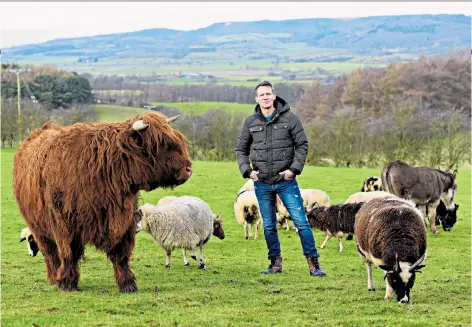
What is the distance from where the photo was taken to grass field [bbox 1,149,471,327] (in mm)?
7788

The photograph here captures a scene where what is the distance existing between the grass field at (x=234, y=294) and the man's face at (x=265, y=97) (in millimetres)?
2815

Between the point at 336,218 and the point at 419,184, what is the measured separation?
225 inches

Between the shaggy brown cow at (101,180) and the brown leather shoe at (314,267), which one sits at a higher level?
the shaggy brown cow at (101,180)

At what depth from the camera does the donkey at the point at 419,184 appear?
68.8 ft

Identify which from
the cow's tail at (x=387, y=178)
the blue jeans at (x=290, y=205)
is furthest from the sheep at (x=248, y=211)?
→ the blue jeans at (x=290, y=205)

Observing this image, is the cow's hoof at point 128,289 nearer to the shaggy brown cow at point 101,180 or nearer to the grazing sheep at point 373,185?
the shaggy brown cow at point 101,180

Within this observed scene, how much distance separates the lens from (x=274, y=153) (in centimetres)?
1083

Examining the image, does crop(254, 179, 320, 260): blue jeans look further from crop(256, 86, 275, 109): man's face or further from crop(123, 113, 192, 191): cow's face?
crop(123, 113, 192, 191): cow's face

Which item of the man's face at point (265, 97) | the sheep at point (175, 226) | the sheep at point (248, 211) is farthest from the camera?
the sheep at point (248, 211)

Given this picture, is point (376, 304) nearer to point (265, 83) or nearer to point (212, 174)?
point (265, 83)

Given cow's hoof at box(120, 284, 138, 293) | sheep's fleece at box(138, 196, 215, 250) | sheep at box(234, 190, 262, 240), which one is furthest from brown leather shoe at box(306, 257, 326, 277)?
sheep at box(234, 190, 262, 240)

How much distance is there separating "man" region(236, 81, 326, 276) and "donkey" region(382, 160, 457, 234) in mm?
10343

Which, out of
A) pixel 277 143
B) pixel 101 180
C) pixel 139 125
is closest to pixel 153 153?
pixel 139 125

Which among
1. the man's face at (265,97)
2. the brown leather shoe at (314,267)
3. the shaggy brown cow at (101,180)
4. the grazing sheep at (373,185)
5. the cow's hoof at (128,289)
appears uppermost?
the man's face at (265,97)
